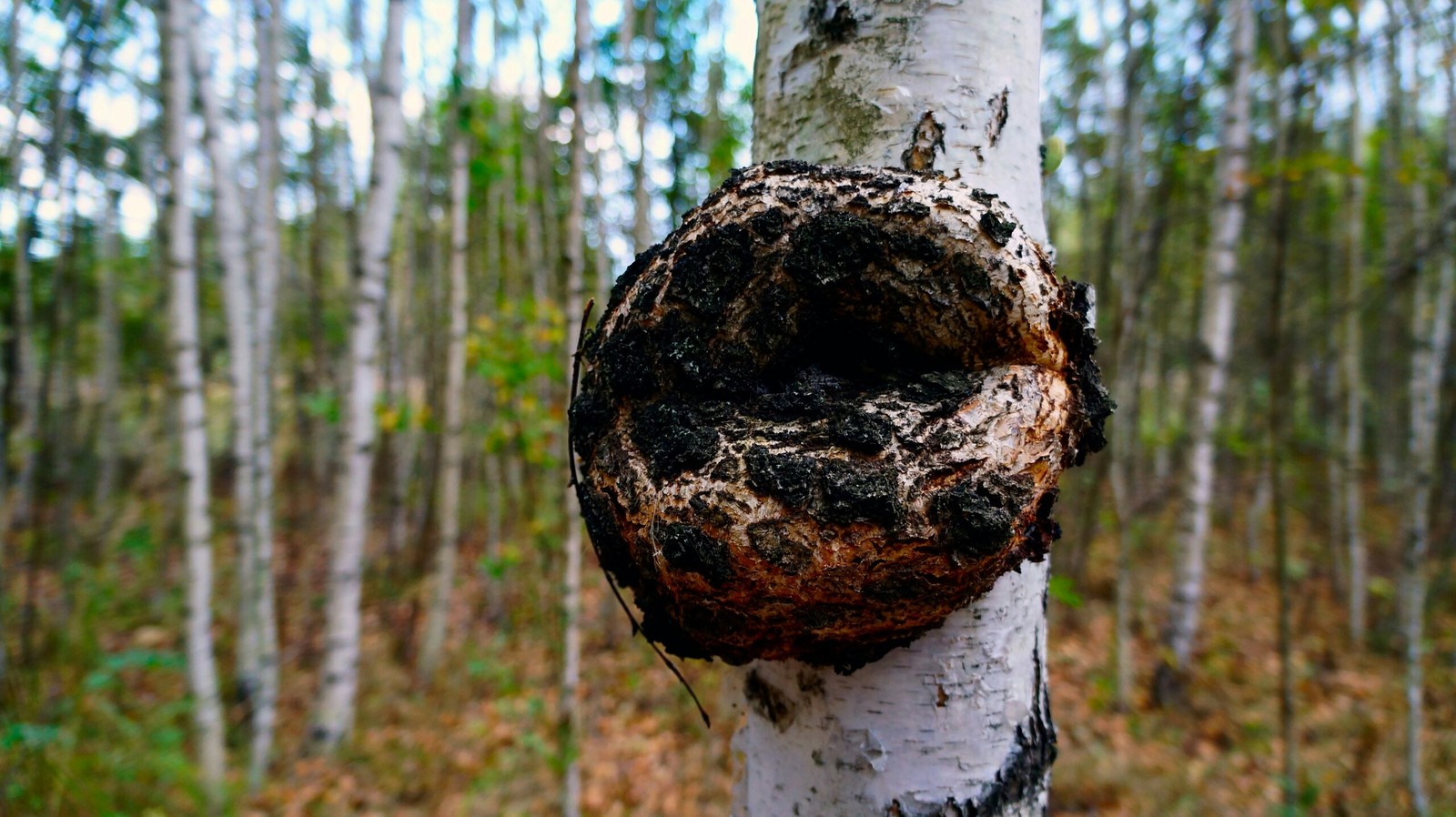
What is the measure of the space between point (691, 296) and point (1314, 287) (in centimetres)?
1108

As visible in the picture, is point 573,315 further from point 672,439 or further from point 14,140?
point 14,140

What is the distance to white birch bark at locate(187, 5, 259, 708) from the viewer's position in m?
3.85

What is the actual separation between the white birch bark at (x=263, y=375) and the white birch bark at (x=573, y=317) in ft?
8.35

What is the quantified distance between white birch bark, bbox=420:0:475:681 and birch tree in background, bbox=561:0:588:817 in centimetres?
161

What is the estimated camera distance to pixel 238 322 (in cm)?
414

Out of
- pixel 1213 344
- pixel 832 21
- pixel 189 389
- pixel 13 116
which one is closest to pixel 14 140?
pixel 13 116

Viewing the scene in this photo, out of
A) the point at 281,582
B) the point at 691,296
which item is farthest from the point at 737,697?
the point at 281,582

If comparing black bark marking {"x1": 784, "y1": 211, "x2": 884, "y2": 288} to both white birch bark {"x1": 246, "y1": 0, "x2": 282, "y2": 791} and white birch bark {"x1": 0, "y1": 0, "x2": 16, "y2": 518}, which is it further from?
white birch bark {"x1": 0, "y1": 0, "x2": 16, "y2": 518}

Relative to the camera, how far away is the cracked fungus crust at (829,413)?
824mm

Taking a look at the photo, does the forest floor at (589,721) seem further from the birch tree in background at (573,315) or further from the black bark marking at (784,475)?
the black bark marking at (784,475)

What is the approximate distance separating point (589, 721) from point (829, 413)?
5004 mm

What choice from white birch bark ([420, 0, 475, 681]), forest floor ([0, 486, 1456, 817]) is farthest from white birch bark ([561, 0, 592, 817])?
white birch bark ([420, 0, 475, 681])

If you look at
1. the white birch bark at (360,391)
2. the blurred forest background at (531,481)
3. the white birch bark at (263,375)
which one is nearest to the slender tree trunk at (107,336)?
the blurred forest background at (531,481)

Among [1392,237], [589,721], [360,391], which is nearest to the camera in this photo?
[360,391]
